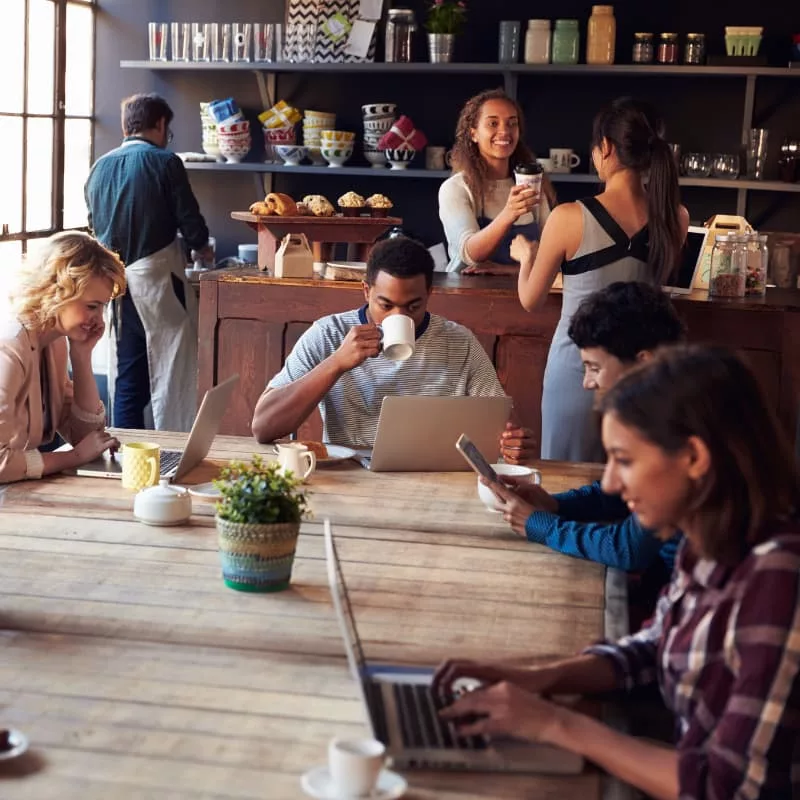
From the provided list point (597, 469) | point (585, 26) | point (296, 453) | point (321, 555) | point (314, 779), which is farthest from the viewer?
point (585, 26)

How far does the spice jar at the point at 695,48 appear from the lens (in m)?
5.45

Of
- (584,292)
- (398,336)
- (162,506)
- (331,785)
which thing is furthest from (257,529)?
(584,292)

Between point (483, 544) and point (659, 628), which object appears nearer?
point (659, 628)

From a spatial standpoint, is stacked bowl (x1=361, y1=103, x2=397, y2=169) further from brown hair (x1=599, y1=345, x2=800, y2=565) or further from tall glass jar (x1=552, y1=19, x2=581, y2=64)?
brown hair (x1=599, y1=345, x2=800, y2=565)

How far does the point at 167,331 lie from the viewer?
17.3ft

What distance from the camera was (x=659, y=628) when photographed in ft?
5.32

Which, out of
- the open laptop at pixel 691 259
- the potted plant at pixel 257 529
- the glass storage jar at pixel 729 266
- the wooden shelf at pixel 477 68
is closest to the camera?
the potted plant at pixel 257 529

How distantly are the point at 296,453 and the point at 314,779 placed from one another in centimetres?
131

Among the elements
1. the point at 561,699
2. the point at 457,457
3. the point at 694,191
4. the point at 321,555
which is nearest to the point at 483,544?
the point at 321,555

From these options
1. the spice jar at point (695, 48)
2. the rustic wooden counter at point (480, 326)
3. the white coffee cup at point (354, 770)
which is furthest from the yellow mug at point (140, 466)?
the spice jar at point (695, 48)

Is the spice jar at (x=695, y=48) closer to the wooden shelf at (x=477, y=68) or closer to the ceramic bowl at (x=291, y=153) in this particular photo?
the wooden shelf at (x=477, y=68)

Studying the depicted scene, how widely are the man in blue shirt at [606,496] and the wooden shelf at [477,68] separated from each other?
337cm

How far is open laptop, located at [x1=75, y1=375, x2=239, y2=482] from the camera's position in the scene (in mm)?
2420

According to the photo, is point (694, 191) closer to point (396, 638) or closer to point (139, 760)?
point (396, 638)
